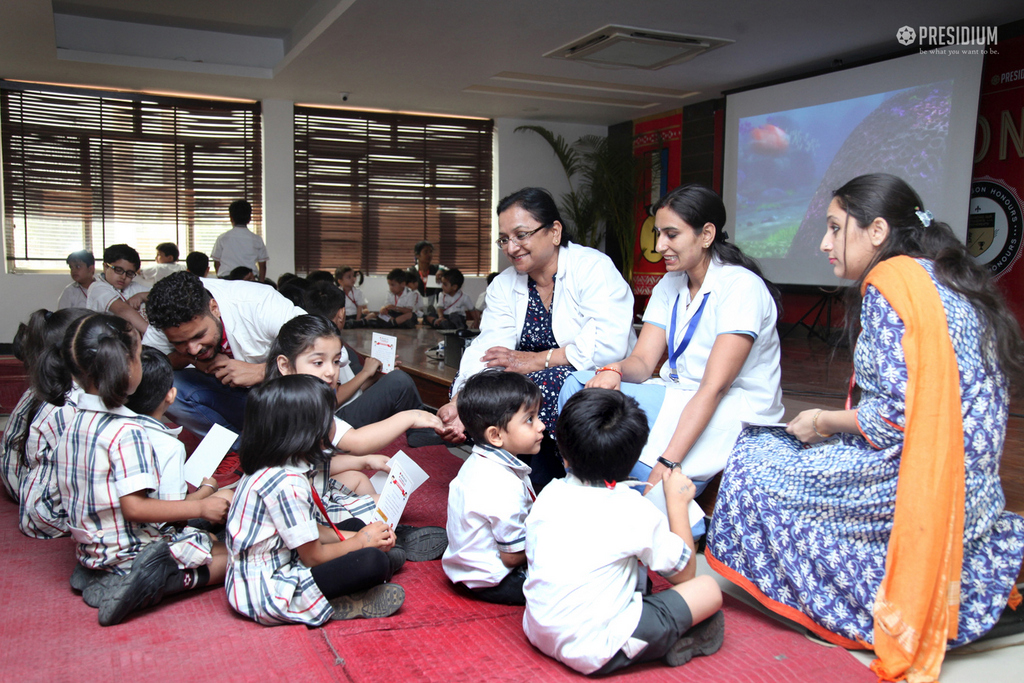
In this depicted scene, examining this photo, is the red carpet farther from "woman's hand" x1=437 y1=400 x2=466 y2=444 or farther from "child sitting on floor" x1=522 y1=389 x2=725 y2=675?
"woman's hand" x1=437 y1=400 x2=466 y2=444

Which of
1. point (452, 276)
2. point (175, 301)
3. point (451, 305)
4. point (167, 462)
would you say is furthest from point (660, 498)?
point (451, 305)

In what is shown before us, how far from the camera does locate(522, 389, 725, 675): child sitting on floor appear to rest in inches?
55.1

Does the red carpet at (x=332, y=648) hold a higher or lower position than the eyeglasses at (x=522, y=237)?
lower

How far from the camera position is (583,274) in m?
2.52

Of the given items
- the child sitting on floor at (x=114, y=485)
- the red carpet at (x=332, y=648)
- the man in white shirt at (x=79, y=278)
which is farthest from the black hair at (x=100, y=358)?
the man in white shirt at (x=79, y=278)

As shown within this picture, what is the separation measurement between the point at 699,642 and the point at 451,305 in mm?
5591

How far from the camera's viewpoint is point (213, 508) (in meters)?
1.73

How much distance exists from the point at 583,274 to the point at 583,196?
6.47 m

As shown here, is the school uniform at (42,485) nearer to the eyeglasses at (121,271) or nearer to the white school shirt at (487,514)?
the white school shirt at (487,514)

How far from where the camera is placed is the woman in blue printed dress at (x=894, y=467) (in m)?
1.46

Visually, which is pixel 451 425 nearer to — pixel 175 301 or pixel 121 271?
pixel 175 301

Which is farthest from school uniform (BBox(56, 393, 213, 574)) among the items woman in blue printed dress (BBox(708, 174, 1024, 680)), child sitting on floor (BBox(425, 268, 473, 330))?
child sitting on floor (BBox(425, 268, 473, 330))

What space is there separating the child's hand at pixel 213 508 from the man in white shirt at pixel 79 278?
4043 mm

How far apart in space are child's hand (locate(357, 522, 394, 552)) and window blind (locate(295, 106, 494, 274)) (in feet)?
22.4
